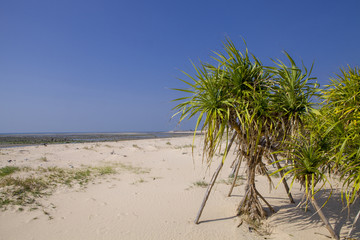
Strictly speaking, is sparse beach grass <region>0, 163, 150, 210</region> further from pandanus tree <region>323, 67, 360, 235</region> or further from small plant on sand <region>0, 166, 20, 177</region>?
pandanus tree <region>323, 67, 360, 235</region>

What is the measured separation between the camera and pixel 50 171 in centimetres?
891

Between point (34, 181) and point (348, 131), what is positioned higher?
point (348, 131)

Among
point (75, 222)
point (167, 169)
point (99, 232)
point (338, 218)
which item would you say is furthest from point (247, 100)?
point (167, 169)

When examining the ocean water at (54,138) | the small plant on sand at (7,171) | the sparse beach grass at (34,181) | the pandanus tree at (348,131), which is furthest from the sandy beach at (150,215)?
the ocean water at (54,138)

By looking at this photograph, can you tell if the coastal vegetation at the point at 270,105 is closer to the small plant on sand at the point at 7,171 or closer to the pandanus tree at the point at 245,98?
the pandanus tree at the point at 245,98

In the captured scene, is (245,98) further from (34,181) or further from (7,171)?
(7,171)

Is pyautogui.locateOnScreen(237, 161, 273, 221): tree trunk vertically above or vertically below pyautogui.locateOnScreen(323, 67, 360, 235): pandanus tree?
below

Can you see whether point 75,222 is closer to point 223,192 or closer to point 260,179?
point 223,192

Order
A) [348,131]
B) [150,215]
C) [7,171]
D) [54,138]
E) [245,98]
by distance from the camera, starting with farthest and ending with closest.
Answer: [54,138]
[7,171]
[150,215]
[245,98]
[348,131]

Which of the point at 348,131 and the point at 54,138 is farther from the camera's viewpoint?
the point at 54,138

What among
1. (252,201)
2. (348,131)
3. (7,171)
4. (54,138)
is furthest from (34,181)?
(54,138)

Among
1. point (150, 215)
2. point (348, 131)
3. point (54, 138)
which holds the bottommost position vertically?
point (150, 215)

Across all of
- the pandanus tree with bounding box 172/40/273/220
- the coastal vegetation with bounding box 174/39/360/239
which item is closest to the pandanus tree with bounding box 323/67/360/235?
the coastal vegetation with bounding box 174/39/360/239

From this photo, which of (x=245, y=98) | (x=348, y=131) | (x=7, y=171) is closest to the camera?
(x=348, y=131)
